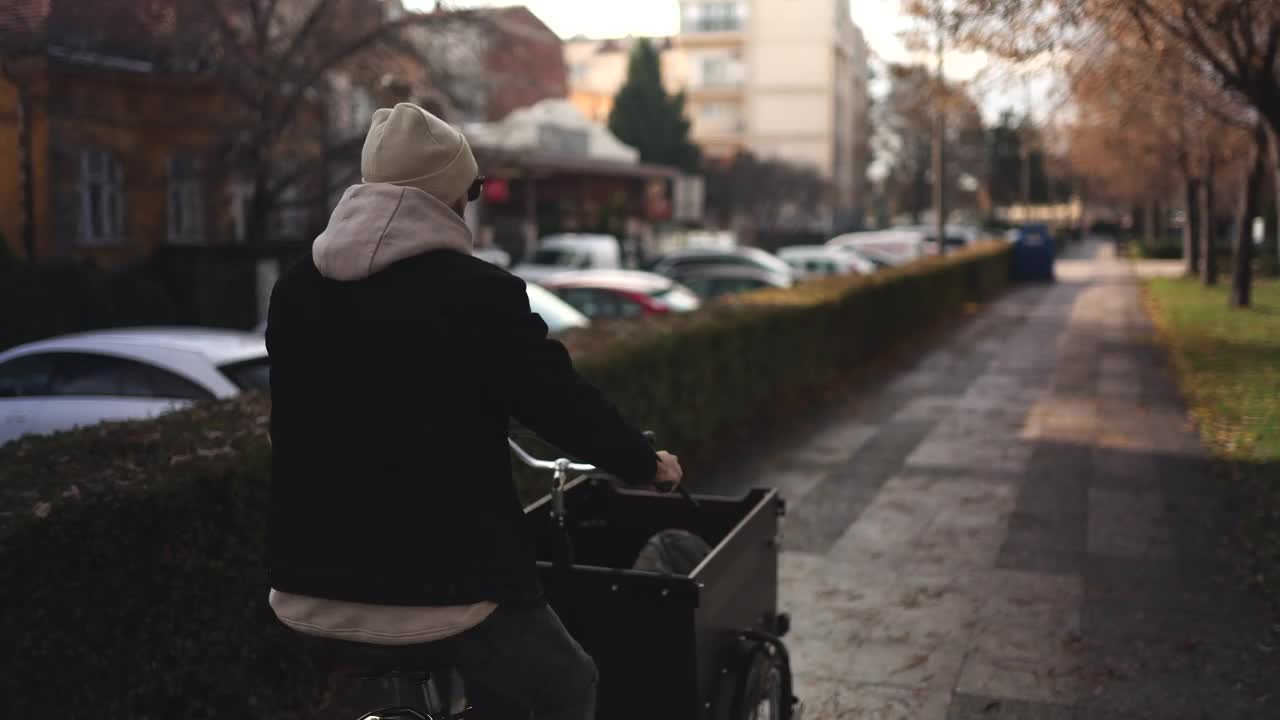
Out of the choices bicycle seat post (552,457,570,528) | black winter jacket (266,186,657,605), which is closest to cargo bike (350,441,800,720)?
bicycle seat post (552,457,570,528)

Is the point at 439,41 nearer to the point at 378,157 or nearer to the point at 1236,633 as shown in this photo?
the point at 1236,633

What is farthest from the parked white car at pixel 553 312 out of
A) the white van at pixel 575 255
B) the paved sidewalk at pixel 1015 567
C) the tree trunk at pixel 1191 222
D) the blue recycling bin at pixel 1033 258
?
the blue recycling bin at pixel 1033 258

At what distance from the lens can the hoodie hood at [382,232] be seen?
2473 mm

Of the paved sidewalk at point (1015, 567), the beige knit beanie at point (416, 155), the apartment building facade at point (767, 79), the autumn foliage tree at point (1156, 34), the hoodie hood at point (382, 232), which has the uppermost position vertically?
the apartment building facade at point (767, 79)

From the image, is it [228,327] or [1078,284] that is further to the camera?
[1078,284]

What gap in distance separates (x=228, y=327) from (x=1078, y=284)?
89.3 ft

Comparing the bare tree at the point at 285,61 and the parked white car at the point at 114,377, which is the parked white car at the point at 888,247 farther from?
the parked white car at the point at 114,377

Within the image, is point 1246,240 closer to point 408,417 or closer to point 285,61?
point 285,61

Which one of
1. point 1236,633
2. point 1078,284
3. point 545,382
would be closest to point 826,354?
point 1236,633

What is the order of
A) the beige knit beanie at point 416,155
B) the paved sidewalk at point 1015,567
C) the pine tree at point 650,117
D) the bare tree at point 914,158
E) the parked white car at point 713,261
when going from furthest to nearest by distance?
1. the bare tree at point 914,158
2. the pine tree at point 650,117
3. the parked white car at point 713,261
4. the paved sidewalk at point 1015,567
5. the beige knit beanie at point 416,155

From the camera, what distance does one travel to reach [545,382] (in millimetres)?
2520

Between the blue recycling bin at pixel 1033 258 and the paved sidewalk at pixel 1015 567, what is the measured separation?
2709cm

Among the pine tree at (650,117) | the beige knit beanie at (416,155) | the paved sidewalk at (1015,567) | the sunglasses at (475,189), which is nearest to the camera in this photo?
the beige knit beanie at (416,155)

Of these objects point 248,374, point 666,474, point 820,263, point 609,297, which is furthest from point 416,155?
point 820,263
